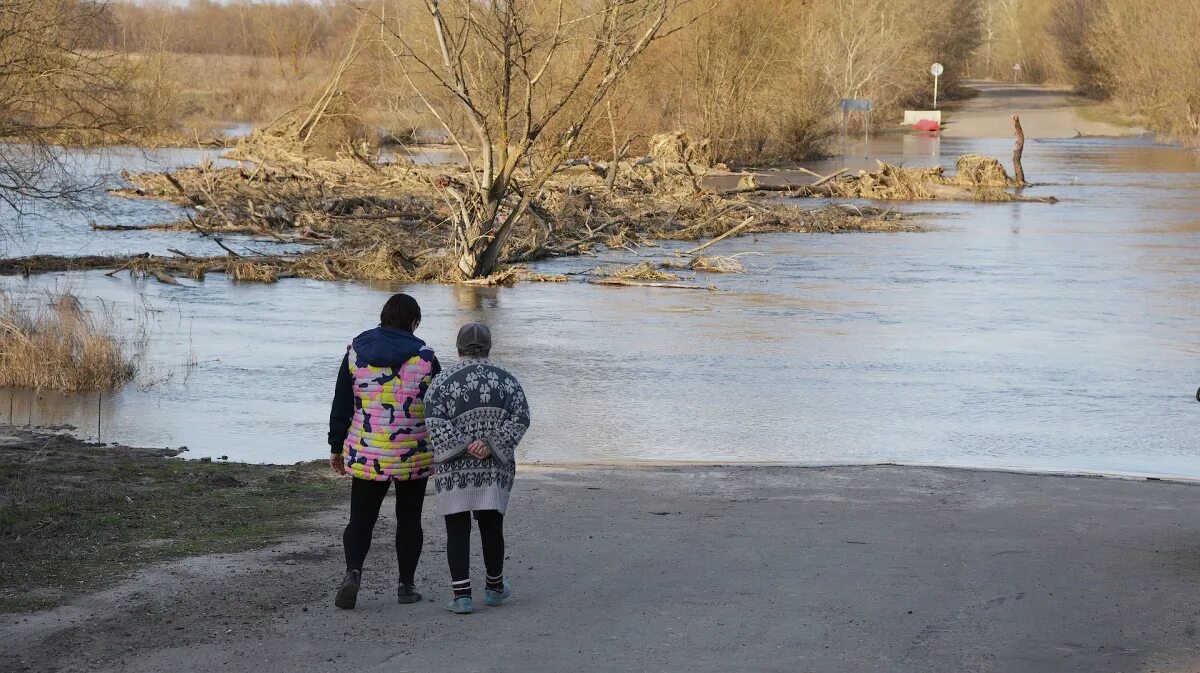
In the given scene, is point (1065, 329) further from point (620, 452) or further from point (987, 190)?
point (987, 190)

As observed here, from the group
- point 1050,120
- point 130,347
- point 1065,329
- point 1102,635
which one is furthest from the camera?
point 1050,120

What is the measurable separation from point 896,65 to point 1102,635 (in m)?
75.2

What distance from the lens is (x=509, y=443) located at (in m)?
6.45

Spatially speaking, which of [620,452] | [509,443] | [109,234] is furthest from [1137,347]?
[109,234]

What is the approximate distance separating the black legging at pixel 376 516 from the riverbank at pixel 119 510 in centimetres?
126

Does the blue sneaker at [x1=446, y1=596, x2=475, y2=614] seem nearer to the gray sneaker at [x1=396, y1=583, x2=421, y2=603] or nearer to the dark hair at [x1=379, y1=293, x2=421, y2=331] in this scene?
the gray sneaker at [x1=396, y1=583, x2=421, y2=603]

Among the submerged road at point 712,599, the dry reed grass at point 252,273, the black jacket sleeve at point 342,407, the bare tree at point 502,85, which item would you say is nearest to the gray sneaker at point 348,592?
the submerged road at point 712,599

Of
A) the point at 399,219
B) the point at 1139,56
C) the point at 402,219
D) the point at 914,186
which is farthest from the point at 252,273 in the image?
the point at 1139,56

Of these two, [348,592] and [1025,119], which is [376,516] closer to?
[348,592]

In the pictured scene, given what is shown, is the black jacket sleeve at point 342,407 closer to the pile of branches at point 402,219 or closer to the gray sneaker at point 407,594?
the gray sneaker at point 407,594

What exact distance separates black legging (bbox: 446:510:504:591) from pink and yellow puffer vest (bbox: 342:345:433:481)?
308 millimetres

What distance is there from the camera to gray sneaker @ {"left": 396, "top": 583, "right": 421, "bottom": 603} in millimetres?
6629

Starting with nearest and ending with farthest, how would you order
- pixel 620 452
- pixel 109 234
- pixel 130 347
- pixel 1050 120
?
pixel 620 452 < pixel 130 347 < pixel 109 234 < pixel 1050 120

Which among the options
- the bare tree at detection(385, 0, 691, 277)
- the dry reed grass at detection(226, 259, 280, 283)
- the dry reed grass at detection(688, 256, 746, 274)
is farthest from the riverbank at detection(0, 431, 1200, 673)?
the dry reed grass at detection(688, 256, 746, 274)
